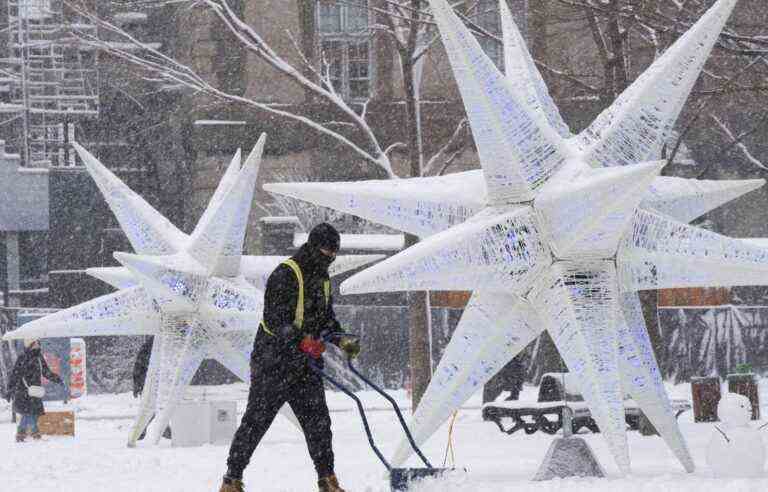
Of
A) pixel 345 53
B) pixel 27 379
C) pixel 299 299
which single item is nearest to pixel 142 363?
pixel 27 379

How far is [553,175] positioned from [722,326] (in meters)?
18.8

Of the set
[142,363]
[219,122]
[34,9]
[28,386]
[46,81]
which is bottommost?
[28,386]

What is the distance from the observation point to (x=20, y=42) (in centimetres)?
3400

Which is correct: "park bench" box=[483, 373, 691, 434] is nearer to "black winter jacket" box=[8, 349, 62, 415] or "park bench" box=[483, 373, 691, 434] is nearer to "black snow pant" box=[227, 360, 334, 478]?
"black winter jacket" box=[8, 349, 62, 415]

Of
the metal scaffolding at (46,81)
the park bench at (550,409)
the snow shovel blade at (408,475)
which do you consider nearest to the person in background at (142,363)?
the park bench at (550,409)

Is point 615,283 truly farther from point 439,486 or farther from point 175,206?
point 175,206

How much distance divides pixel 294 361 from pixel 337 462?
158 inches

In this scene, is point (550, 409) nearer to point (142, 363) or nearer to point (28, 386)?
point (142, 363)

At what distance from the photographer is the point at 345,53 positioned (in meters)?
32.1

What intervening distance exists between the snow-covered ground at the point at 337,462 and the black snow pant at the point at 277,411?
21.8 inches

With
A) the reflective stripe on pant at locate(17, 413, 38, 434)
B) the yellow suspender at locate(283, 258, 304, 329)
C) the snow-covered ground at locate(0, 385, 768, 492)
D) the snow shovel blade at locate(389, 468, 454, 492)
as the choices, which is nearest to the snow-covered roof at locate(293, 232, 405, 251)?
the snow-covered ground at locate(0, 385, 768, 492)

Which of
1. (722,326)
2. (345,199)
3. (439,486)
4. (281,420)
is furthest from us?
(722,326)

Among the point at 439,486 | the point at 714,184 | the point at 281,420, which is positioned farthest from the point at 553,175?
the point at 281,420

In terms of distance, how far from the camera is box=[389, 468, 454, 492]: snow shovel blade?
833 cm
